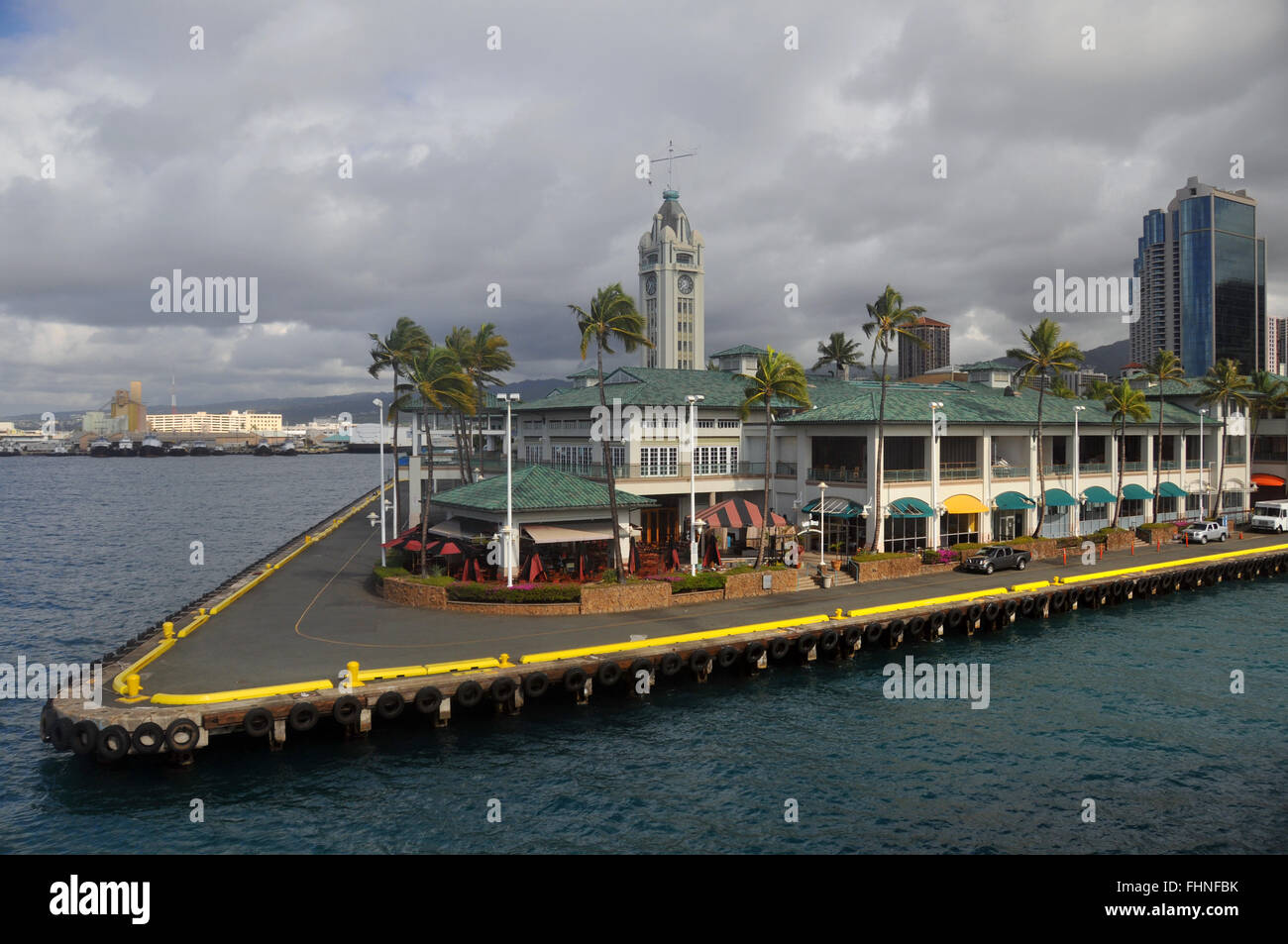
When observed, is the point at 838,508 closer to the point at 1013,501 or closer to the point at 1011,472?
the point at 1013,501

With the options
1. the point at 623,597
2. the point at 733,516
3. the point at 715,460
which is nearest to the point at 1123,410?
the point at 715,460

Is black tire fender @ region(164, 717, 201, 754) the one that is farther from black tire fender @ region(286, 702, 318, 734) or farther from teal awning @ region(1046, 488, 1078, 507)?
teal awning @ region(1046, 488, 1078, 507)

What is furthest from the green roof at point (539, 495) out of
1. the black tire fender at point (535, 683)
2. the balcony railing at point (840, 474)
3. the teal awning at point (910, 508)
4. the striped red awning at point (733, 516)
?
the teal awning at point (910, 508)

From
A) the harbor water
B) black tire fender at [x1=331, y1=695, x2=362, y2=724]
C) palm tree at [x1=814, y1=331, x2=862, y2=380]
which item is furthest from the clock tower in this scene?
black tire fender at [x1=331, y1=695, x2=362, y2=724]

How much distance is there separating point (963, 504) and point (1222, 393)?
3970cm

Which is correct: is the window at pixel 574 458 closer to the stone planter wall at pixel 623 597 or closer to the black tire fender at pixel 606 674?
the stone planter wall at pixel 623 597

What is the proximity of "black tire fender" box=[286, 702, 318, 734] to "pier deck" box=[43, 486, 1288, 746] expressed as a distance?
0.83 feet

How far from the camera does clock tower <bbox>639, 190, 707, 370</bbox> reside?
574 feet

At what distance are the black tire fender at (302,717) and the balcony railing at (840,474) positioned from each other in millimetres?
40688

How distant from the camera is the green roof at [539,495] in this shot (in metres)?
47.7

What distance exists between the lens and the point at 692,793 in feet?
87.6

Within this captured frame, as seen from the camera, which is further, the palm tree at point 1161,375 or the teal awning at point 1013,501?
the palm tree at point 1161,375
